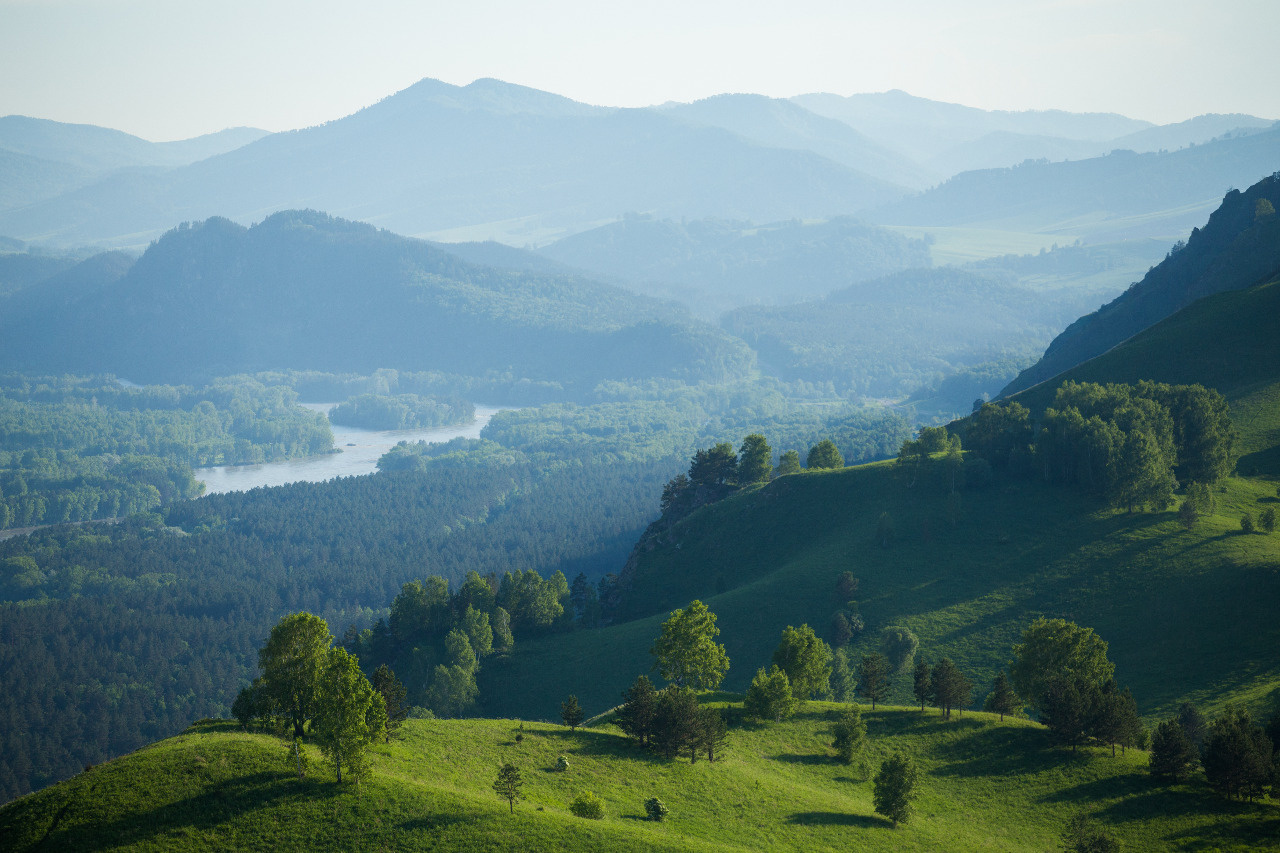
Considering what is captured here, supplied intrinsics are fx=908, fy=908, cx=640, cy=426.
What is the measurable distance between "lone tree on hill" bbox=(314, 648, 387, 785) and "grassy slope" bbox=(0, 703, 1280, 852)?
2033mm

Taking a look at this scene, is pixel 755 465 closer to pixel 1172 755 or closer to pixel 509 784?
pixel 1172 755

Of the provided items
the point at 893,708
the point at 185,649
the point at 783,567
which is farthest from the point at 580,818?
the point at 185,649

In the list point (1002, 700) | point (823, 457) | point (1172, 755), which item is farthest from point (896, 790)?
point (823, 457)

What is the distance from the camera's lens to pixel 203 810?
2071 inches

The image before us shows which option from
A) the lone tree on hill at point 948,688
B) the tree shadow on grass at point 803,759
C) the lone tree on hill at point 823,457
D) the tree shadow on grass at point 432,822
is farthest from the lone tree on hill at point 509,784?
the lone tree on hill at point 823,457

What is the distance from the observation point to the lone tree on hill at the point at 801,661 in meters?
88.2

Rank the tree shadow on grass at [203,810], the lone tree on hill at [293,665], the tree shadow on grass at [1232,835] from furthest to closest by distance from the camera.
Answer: the tree shadow on grass at [1232,835] → the lone tree on hill at [293,665] → the tree shadow on grass at [203,810]

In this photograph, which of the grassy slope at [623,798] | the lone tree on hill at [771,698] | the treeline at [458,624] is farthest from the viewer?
the treeline at [458,624]

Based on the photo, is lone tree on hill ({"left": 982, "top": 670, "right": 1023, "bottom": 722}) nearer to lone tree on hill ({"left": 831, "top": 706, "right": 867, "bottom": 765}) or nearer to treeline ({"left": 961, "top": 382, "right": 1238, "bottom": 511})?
lone tree on hill ({"left": 831, "top": 706, "right": 867, "bottom": 765})

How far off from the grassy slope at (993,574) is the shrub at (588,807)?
2074 inches

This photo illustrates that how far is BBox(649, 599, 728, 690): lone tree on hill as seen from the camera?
8631 cm

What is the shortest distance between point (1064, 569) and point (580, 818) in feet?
283

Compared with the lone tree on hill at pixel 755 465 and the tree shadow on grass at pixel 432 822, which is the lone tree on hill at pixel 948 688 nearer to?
the tree shadow on grass at pixel 432 822

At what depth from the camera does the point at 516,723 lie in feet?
253
